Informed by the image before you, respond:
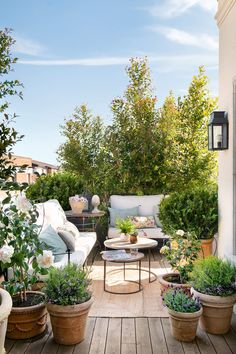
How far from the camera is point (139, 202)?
23.2ft

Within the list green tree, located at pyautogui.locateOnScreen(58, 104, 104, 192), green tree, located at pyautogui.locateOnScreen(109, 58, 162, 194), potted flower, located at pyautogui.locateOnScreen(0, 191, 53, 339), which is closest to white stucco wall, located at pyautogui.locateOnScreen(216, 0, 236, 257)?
potted flower, located at pyautogui.locateOnScreen(0, 191, 53, 339)

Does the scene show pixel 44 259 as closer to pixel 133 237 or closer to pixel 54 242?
pixel 54 242

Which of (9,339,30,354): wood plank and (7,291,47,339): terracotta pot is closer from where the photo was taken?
(9,339,30,354): wood plank

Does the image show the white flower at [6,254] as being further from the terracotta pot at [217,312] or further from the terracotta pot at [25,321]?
the terracotta pot at [217,312]

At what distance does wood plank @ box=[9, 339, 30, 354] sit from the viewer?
302 centimetres

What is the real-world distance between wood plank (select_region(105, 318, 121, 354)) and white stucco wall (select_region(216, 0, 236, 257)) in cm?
146

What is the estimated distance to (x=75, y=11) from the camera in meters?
5.66

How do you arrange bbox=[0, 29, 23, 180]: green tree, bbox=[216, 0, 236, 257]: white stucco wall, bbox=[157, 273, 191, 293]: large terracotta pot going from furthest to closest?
1. bbox=[216, 0, 236, 257]: white stucco wall
2. bbox=[157, 273, 191, 293]: large terracotta pot
3. bbox=[0, 29, 23, 180]: green tree

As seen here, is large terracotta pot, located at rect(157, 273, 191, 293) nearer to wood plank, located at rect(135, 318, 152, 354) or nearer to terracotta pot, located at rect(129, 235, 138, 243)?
wood plank, located at rect(135, 318, 152, 354)

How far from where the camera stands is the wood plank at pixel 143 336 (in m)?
3.04

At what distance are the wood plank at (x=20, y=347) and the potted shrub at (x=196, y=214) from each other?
2.25 meters

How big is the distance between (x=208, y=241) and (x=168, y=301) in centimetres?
190

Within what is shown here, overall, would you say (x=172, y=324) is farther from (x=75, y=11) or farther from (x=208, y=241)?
(x=75, y=11)

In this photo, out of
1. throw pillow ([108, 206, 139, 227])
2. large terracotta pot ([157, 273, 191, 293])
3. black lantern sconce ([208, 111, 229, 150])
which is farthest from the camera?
throw pillow ([108, 206, 139, 227])
